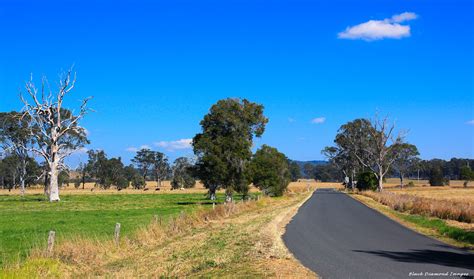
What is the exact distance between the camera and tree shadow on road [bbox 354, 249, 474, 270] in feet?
43.7

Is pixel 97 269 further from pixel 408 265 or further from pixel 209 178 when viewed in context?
pixel 209 178

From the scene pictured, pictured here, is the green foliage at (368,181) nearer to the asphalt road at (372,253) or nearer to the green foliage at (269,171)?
the green foliage at (269,171)

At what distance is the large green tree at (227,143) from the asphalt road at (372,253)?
22.9 meters

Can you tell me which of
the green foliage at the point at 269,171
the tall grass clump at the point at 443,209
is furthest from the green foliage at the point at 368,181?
the tall grass clump at the point at 443,209

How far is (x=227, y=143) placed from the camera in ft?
153

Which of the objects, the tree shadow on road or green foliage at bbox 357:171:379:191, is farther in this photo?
green foliage at bbox 357:171:379:191

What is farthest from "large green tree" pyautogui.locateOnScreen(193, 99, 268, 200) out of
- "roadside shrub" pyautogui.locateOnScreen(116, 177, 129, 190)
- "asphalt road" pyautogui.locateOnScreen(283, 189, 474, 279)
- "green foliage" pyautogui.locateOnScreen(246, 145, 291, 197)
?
"roadside shrub" pyautogui.locateOnScreen(116, 177, 129, 190)

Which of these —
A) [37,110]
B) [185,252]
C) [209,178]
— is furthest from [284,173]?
[185,252]

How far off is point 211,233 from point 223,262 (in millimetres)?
7474

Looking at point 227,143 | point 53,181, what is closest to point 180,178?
point 53,181

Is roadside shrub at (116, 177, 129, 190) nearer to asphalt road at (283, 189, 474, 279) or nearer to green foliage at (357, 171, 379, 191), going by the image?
green foliage at (357, 171, 379, 191)

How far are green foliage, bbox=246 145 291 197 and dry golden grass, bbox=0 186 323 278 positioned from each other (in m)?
35.5

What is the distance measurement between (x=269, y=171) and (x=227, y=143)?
1406 cm

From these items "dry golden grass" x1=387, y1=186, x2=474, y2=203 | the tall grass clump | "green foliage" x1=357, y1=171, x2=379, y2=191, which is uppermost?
"green foliage" x1=357, y1=171, x2=379, y2=191
